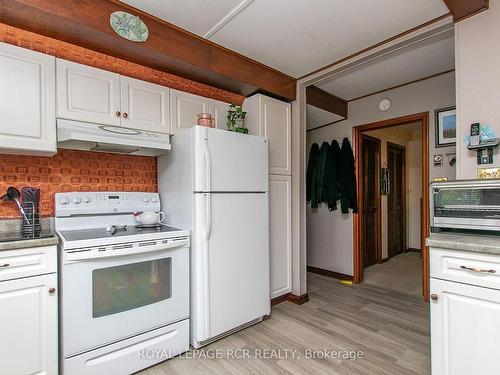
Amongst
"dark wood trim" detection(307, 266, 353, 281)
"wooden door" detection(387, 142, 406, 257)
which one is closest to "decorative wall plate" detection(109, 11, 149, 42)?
"dark wood trim" detection(307, 266, 353, 281)

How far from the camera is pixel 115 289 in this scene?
1.76m

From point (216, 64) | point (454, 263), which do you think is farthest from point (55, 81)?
point (454, 263)

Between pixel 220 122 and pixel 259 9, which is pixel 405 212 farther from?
pixel 259 9

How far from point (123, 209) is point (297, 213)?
168 cm

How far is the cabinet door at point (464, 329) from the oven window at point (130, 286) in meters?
1.62

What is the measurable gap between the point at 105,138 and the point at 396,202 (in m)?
4.80

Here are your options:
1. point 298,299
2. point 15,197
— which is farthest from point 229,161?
point 298,299

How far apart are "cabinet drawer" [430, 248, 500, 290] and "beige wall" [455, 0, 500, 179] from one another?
69 cm

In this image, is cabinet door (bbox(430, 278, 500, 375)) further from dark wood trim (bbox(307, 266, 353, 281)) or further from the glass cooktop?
dark wood trim (bbox(307, 266, 353, 281))

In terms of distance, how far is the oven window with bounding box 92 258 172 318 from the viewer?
1703mm

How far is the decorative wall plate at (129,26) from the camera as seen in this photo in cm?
180

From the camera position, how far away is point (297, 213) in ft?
9.66

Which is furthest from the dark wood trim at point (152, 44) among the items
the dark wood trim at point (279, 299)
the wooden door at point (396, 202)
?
the wooden door at point (396, 202)

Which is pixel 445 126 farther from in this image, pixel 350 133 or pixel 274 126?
pixel 274 126
